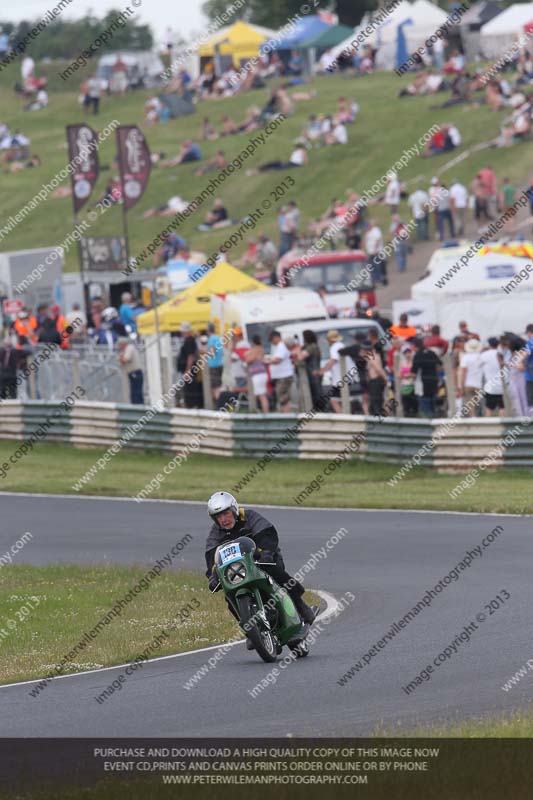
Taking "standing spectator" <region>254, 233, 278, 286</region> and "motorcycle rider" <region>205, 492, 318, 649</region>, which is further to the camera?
"standing spectator" <region>254, 233, 278, 286</region>

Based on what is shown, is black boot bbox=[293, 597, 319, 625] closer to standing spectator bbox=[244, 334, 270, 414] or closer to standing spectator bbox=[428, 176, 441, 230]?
standing spectator bbox=[244, 334, 270, 414]

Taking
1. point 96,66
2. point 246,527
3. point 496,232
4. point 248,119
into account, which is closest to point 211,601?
point 246,527

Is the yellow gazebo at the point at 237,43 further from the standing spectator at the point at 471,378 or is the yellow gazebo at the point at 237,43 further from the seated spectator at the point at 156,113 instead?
the standing spectator at the point at 471,378

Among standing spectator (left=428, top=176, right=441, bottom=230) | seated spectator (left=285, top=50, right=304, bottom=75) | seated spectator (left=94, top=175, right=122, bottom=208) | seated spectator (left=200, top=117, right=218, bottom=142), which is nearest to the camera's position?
standing spectator (left=428, top=176, right=441, bottom=230)

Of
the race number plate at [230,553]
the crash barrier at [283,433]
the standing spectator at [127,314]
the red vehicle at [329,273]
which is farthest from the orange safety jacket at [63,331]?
the race number plate at [230,553]

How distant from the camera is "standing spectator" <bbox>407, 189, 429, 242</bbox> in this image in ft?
150

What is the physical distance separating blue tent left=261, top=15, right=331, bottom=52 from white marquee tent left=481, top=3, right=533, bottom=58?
10302 millimetres

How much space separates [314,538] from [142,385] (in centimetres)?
1075

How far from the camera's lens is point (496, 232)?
42500mm

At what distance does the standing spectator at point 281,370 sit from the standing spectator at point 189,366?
1.78 metres

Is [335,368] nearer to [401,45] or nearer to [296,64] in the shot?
[401,45]

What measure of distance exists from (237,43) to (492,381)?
50606 mm

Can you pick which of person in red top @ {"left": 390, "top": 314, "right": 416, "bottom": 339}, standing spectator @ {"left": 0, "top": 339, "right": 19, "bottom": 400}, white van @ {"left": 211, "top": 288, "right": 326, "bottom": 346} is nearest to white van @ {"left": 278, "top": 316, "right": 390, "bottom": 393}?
person in red top @ {"left": 390, "top": 314, "right": 416, "bottom": 339}
